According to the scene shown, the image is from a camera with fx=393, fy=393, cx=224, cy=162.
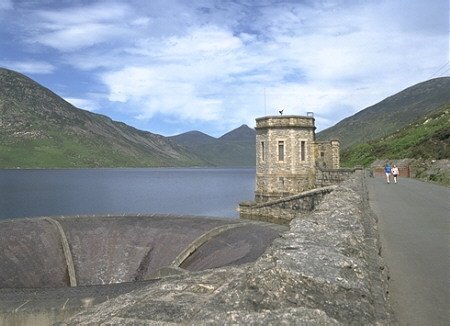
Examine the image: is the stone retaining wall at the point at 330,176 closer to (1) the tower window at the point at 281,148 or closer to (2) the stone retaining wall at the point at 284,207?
(1) the tower window at the point at 281,148

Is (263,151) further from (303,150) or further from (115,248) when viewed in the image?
(115,248)

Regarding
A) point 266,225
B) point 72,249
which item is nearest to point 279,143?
point 266,225

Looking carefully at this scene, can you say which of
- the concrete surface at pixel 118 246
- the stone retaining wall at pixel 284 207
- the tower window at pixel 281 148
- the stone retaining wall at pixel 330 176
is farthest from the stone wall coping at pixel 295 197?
the concrete surface at pixel 118 246

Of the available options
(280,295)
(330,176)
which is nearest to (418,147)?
(330,176)

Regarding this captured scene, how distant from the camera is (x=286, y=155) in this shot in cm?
3969

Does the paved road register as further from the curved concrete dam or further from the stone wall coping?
the stone wall coping

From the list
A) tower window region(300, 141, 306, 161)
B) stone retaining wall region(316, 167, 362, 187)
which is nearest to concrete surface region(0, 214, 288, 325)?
stone retaining wall region(316, 167, 362, 187)

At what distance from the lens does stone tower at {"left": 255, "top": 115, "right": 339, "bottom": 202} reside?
39.6 m

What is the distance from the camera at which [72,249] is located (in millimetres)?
17547

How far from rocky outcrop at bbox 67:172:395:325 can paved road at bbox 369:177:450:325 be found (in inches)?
32.0

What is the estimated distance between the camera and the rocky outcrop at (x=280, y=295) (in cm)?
329

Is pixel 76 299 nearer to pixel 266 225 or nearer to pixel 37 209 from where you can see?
pixel 266 225

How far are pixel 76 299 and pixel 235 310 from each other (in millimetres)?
7601

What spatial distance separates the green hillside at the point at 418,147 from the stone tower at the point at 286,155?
11.6 metres
